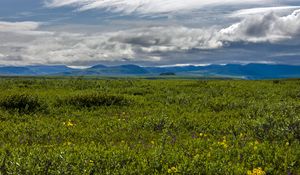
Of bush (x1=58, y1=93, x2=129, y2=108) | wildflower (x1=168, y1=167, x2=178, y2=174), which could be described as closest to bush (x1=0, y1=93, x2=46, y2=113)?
bush (x1=58, y1=93, x2=129, y2=108)

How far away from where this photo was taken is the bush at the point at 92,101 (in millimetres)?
21094

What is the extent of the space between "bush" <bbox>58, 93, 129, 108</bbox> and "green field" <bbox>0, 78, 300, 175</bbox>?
4 cm

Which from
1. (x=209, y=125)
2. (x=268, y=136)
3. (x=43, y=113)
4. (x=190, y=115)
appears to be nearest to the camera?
(x=268, y=136)

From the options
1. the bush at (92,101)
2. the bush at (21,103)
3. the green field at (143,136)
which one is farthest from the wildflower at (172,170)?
the bush at (92,101)

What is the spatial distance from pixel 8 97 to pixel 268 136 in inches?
539

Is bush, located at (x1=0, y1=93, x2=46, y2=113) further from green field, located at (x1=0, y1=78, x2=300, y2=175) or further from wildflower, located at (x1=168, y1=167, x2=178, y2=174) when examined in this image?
wildflower, located at (x1=168, y1=167, x2=178, y2=174)

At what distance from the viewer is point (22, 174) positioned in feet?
24.6

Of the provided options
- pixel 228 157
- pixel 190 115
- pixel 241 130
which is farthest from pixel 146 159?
pixel 190 115

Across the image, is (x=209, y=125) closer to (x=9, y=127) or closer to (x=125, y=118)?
(x=125, y=118)

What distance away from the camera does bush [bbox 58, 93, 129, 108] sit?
69.2ft

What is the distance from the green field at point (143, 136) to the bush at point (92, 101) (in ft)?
0.13

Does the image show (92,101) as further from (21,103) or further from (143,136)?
(143,136)

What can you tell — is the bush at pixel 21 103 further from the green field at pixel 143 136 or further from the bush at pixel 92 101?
the bush at pixel 92 101

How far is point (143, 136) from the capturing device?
532 inches
